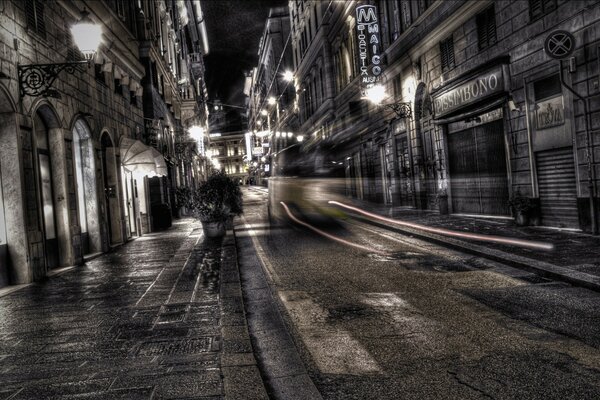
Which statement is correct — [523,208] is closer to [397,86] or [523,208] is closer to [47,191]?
[47,191]

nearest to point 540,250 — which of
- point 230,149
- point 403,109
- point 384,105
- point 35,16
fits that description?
point 35,16

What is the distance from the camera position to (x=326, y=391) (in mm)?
3893

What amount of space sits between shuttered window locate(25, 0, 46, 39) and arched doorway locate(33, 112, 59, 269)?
1778 mm

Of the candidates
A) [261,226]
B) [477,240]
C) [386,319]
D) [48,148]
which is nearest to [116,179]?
[48,148]

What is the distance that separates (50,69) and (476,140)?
12.9 m

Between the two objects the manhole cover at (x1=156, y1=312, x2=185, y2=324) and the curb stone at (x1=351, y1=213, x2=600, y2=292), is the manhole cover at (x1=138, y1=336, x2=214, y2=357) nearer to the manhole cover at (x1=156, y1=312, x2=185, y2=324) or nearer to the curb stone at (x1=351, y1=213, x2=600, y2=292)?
the manhole cover at (x1=156, y1=312, x2=185, y2=324)

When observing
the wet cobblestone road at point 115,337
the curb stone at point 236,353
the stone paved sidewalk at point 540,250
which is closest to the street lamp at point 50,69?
the wet cobblestone road at point 115,337

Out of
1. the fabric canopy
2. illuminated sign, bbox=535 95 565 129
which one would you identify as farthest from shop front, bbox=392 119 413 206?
the fabric canopy

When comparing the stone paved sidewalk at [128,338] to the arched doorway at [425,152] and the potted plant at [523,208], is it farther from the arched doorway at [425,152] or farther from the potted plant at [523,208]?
the arched doorway at [425,152]

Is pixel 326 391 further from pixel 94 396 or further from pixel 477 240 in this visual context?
pixel 477 240

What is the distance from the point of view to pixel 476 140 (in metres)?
17.2

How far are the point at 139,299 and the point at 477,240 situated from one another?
764cm

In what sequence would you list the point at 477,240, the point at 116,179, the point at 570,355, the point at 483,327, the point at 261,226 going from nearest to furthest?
1. the point at 570,355
2. the point at 483,327
3. the point at 477,240
4. the point at 116,179
5. the point at 261,226

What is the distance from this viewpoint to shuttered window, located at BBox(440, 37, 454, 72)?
18016 millimetres
